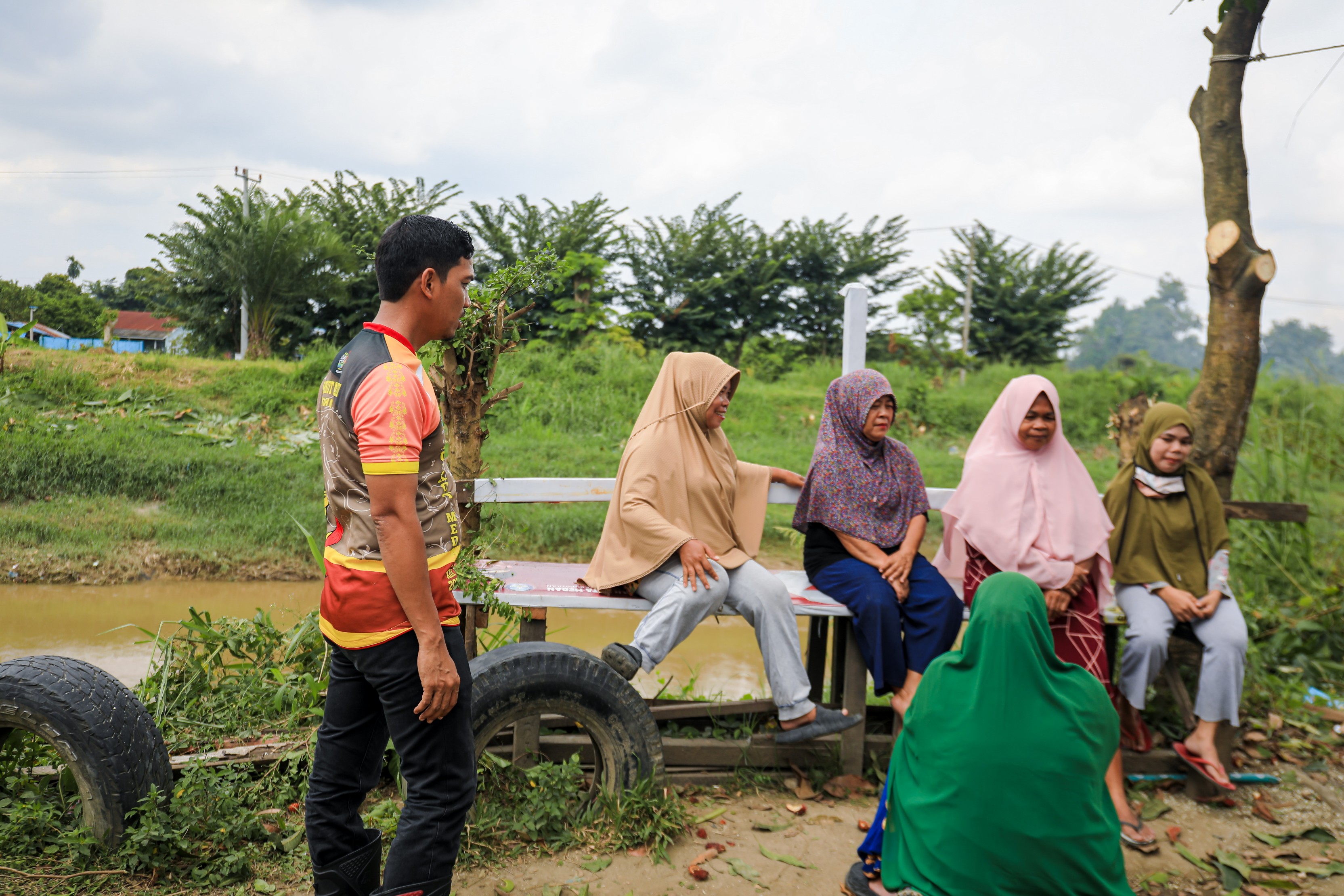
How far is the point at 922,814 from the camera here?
6.42 ft

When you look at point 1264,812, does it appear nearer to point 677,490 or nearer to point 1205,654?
point 1205,654

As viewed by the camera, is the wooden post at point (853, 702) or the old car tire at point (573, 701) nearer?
the old car tire at point (573, 701)

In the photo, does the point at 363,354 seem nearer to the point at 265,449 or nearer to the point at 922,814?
→ the point at 922,814

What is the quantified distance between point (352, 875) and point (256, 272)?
47.9 ft

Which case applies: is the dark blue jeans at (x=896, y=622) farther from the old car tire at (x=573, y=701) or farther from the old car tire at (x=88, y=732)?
the old car tire at (x=88, y=732)

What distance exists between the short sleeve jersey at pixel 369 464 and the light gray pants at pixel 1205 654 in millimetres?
2823

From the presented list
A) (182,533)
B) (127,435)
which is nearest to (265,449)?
(127,435)

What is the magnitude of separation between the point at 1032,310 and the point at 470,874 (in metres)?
18.7

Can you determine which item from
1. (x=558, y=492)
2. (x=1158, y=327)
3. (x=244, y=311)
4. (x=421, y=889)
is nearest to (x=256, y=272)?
(x=244, y=311)

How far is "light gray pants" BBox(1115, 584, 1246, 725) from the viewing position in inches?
129

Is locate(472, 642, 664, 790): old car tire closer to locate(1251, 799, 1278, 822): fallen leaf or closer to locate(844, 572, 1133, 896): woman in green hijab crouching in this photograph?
locate(844, 572, 1133, 896): woman in green hijab crouching

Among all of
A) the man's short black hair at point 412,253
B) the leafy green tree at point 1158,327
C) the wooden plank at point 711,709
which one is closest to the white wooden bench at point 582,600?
the wooden plank at point 711,709

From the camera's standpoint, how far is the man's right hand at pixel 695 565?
124 inches

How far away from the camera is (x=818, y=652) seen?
385cm
